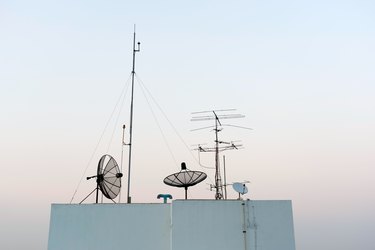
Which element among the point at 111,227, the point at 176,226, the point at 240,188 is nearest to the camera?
the point at 176,226

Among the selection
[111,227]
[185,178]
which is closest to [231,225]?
[185,178]

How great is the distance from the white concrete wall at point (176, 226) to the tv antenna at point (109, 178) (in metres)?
1.11

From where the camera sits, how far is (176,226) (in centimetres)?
1186

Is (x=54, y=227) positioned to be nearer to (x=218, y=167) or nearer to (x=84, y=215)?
(x=84, y=215)

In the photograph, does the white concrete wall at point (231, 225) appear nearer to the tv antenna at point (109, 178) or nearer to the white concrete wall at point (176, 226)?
the white concrete wall at point (176, 226)

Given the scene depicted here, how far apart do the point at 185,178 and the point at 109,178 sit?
299cm

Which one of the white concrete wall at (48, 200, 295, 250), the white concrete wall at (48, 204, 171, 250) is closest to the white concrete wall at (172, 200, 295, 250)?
the white concrete wall at (48, 200, 295, 250)

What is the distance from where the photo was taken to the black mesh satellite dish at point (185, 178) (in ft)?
45.0

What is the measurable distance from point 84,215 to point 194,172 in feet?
14.0

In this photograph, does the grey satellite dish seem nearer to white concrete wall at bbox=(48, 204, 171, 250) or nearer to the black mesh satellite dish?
the black mesh satellite dish

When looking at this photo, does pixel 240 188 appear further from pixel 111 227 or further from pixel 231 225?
pixel 111 227

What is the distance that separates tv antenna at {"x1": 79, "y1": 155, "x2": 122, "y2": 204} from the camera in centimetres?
1367

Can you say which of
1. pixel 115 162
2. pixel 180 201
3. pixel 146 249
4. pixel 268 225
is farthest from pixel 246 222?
pixel 115 162

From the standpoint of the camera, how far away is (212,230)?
39.1 feet
